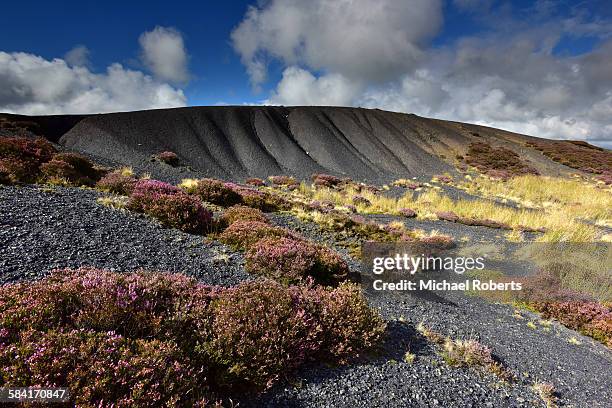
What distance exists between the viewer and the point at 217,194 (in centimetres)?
1384

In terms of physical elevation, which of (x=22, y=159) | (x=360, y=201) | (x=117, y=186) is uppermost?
(x=22, y=159)

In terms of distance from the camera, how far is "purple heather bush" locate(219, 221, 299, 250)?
8633mm

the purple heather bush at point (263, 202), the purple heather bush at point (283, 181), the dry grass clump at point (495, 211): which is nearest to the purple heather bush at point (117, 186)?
the purple heather bush at point (263, 202)

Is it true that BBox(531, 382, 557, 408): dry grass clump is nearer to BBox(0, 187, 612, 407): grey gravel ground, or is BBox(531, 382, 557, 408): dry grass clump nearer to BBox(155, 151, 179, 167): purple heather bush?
BBox(0, 187, 612, 407): grey gravel ground

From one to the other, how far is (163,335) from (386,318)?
4.14m

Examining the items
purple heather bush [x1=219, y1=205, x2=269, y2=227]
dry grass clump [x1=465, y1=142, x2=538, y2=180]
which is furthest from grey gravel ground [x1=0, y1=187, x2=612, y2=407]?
dry grass clump [x1=465, y1=142, x2=538, y2=180]

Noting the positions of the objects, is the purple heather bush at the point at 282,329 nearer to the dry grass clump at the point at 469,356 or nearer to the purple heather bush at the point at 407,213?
the dry grass clump at the point at 469,356

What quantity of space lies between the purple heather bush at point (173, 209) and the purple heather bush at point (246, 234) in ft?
3.24

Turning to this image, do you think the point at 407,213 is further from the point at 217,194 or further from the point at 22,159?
the point at 22,159

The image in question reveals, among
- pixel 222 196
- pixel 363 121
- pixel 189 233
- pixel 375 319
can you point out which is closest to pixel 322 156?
pixel 363 121

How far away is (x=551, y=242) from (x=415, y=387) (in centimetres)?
1484

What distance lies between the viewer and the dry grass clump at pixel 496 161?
1633 inches

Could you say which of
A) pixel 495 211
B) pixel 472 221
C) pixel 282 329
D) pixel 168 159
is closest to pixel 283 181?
pixel 168 159

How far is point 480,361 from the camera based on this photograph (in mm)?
5355
